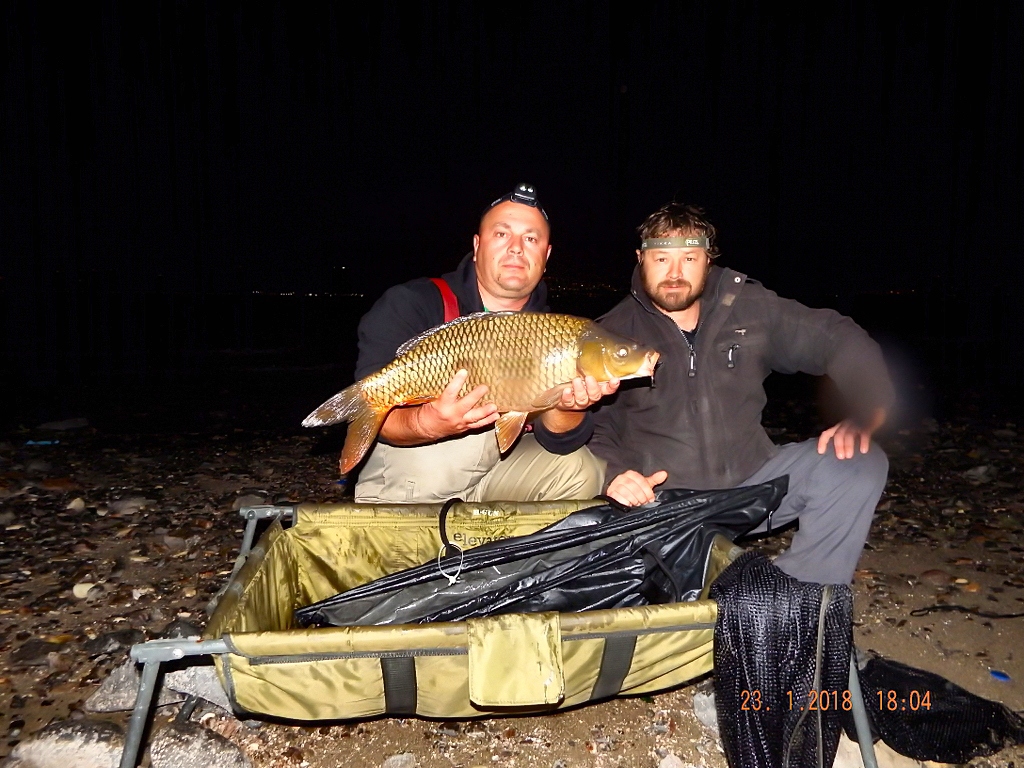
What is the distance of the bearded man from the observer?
77.0 inches

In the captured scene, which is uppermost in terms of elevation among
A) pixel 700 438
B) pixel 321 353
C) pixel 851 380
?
pixel 851 380

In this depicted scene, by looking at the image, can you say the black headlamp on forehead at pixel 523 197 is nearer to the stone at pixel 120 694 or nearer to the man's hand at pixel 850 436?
the man's hand at pixel 850 436

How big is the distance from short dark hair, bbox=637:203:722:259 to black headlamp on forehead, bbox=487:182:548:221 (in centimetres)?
38

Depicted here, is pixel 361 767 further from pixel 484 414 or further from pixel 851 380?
pixel 851 380

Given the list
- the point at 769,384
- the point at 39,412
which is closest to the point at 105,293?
the point at 39,412

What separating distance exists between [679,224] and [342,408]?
A: 46.8 inches

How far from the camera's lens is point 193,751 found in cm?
158

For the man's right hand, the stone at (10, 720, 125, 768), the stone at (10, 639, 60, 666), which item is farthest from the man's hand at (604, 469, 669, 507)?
the stone at (10, 639, 60, 666)

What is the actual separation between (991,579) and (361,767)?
234 centimetres

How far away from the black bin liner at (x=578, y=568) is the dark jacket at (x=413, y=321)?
0.40m

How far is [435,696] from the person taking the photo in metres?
1.39

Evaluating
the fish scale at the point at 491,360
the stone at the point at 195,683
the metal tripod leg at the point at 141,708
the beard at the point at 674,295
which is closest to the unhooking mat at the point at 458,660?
the metal tripod leg at the point at 141,708

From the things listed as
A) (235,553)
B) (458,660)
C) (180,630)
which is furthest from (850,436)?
(235,553)
